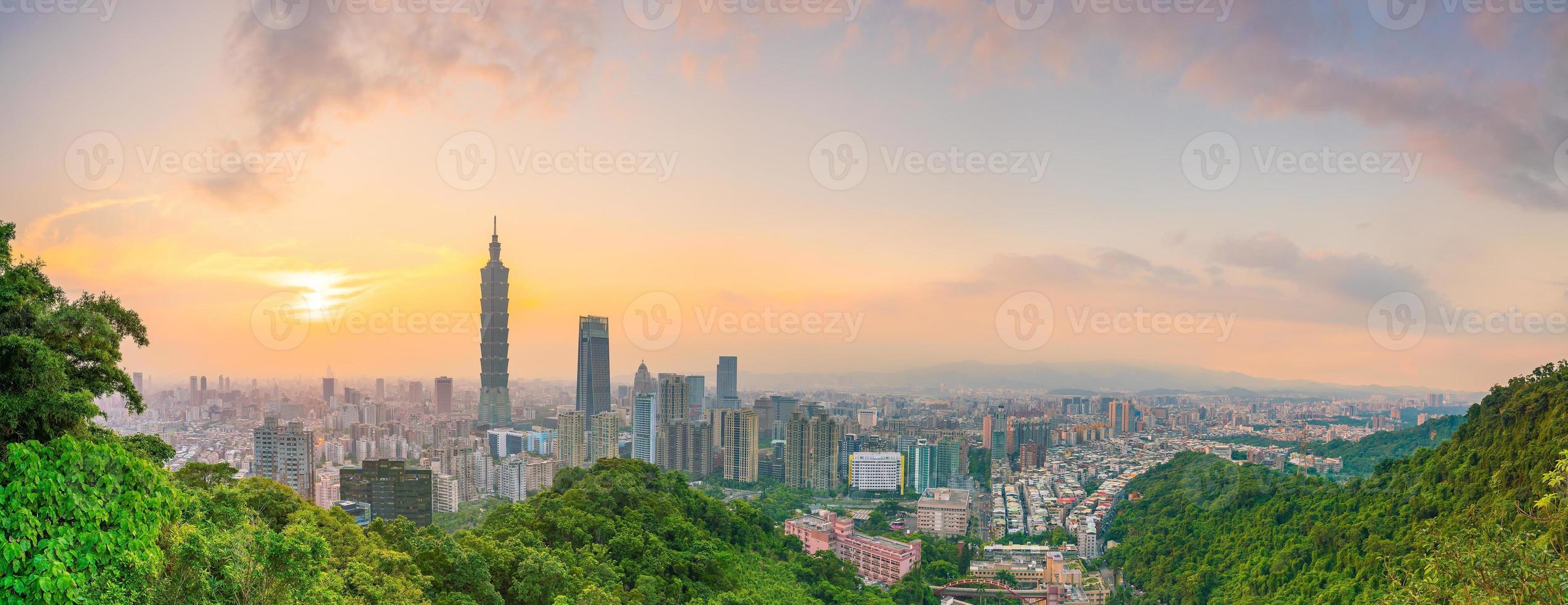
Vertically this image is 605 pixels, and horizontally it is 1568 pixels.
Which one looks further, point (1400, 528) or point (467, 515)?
point (467, 515)

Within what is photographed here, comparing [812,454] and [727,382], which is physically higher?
[727,382]

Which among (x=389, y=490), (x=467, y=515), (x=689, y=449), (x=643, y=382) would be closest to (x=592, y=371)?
(x=643, y=382)

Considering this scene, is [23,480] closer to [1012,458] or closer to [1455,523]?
[1455,523]

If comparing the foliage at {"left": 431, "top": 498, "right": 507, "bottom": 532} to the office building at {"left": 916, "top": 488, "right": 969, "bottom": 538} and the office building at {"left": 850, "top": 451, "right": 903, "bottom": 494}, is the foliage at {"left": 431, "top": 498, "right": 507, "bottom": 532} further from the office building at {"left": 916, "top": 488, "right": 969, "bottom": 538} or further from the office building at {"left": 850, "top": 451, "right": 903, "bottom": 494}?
the office building at {"left": 850, "top": 451, "right": 903, "bottom": 494}

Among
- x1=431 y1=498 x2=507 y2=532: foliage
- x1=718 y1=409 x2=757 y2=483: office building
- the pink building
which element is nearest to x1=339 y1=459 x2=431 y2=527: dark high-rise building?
x1=431 y1=498 x2=507 y2=532: foliage

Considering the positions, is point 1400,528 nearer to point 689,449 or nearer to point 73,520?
point 73,520

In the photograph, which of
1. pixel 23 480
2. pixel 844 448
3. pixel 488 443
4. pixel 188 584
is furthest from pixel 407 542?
pixel 844 448

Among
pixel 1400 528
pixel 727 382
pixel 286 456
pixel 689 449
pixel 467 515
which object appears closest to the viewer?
pixel 1400 528
